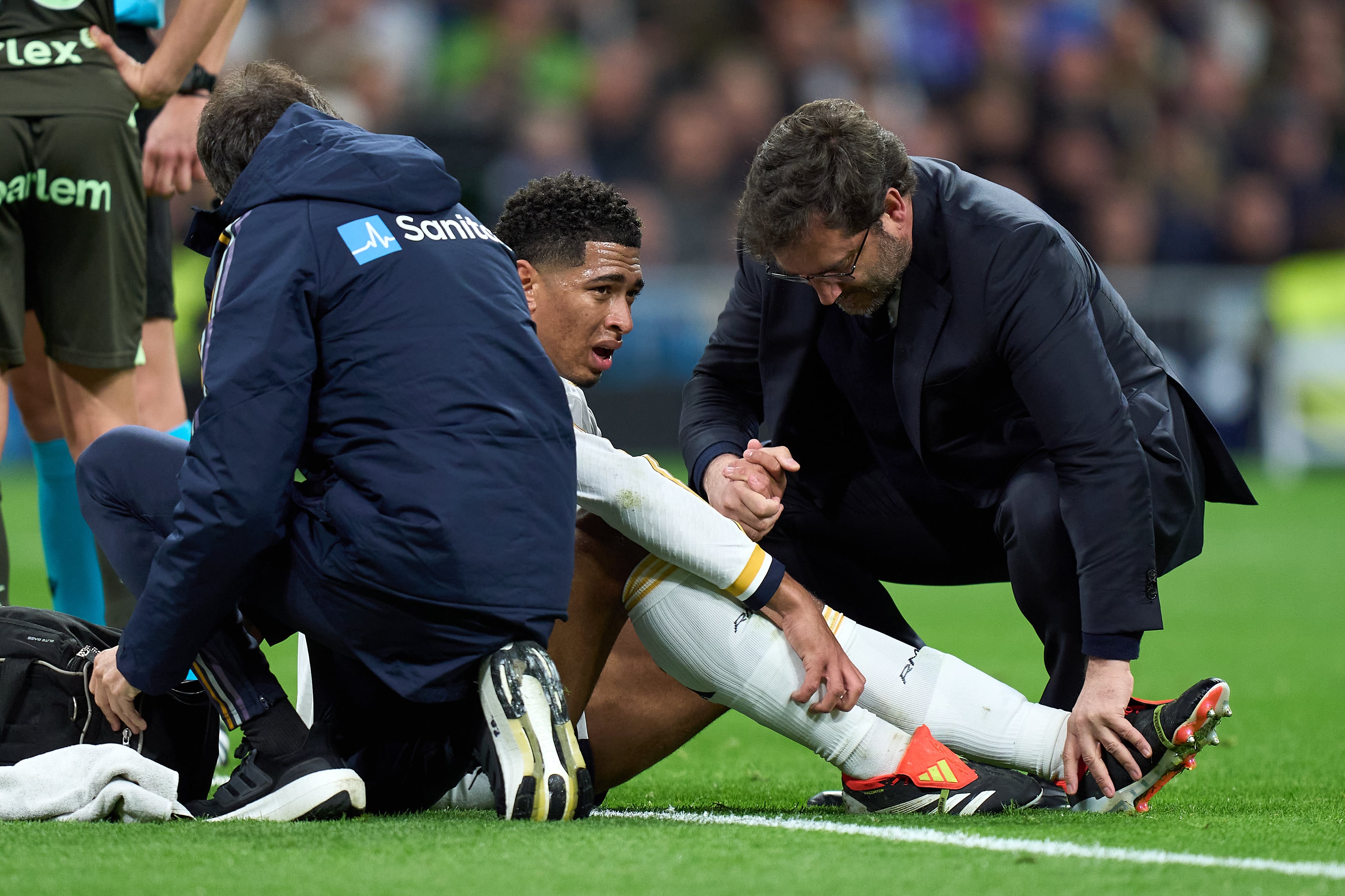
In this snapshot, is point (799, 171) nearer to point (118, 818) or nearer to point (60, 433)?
point (118, 818)

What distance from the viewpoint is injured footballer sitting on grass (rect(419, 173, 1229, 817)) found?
8.91 ft

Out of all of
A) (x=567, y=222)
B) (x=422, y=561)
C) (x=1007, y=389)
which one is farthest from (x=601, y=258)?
(x=422, y=561)

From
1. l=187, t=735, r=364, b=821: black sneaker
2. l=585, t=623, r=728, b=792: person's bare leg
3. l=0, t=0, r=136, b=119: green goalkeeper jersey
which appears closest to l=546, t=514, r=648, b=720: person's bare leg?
l=585, t=623, r=728, b=792: person's bare leg

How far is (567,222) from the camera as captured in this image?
317 centimetres

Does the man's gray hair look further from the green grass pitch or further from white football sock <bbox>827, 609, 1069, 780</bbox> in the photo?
white football sock <bbox>827, 609, 1069, 780</bbox>

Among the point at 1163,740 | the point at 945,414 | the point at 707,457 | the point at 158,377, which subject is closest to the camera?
the point at 1163,740

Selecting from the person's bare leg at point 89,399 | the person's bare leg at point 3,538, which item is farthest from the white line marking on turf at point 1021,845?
the person's bare leg at point 89,399

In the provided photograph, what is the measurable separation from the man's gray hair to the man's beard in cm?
101

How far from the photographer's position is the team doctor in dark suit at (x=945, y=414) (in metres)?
2.81

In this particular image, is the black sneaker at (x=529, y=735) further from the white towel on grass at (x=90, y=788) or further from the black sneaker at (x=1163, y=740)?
the black sneaker at (x=1163, y=740)

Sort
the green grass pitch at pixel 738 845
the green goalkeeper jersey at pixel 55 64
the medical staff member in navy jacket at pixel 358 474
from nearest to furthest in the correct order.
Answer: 1. the green grass pitch at pixel 738 845
2. the medical staff member in navy jacket at pixel 358 474
3. the green goalkeeper jersey at pixel 55 64

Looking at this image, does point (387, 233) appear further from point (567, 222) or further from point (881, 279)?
point (881, 279)

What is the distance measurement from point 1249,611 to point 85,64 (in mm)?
4668

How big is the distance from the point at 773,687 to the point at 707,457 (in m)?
0.66
